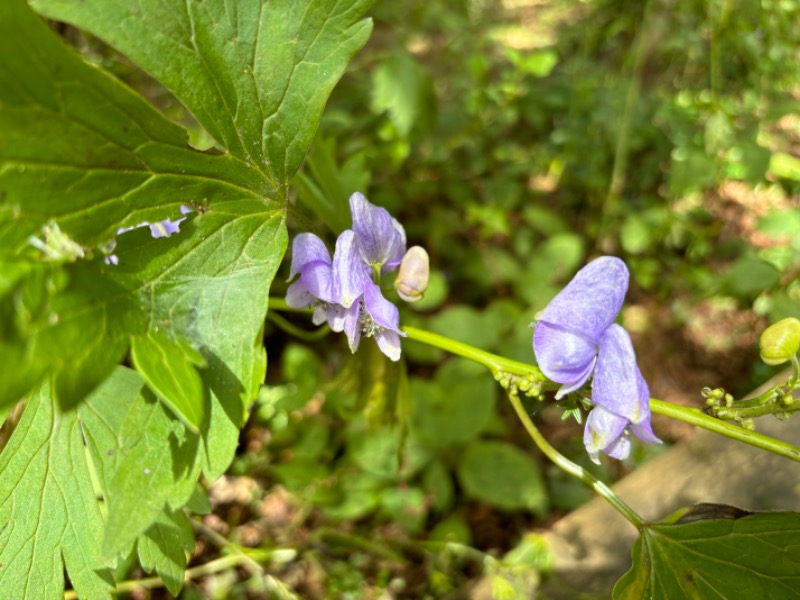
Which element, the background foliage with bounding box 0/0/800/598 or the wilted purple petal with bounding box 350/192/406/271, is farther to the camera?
the wilted purple petal with bounding box 350/192/406/271

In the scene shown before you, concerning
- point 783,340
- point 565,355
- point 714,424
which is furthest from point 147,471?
point 783,340

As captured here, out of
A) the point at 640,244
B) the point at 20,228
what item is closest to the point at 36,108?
the point at 20,228

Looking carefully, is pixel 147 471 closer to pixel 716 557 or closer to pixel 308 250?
pixel 308 250

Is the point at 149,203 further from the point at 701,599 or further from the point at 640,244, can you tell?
the point at 640,244

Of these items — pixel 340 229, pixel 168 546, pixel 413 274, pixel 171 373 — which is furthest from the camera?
pixel 340 229

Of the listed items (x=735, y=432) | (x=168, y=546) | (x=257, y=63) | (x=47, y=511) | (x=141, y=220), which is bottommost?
(x=168, y=546)

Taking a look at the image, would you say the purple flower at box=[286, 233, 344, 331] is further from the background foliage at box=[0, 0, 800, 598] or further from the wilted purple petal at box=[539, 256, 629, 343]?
the wilted purple petal at box=[539, 256, 629, 343]

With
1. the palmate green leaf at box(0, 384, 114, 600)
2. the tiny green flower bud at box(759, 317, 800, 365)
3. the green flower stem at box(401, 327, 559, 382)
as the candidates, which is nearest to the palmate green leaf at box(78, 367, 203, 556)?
the palmate green leaf at box(0, 384, 114, 600)

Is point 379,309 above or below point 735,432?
above
